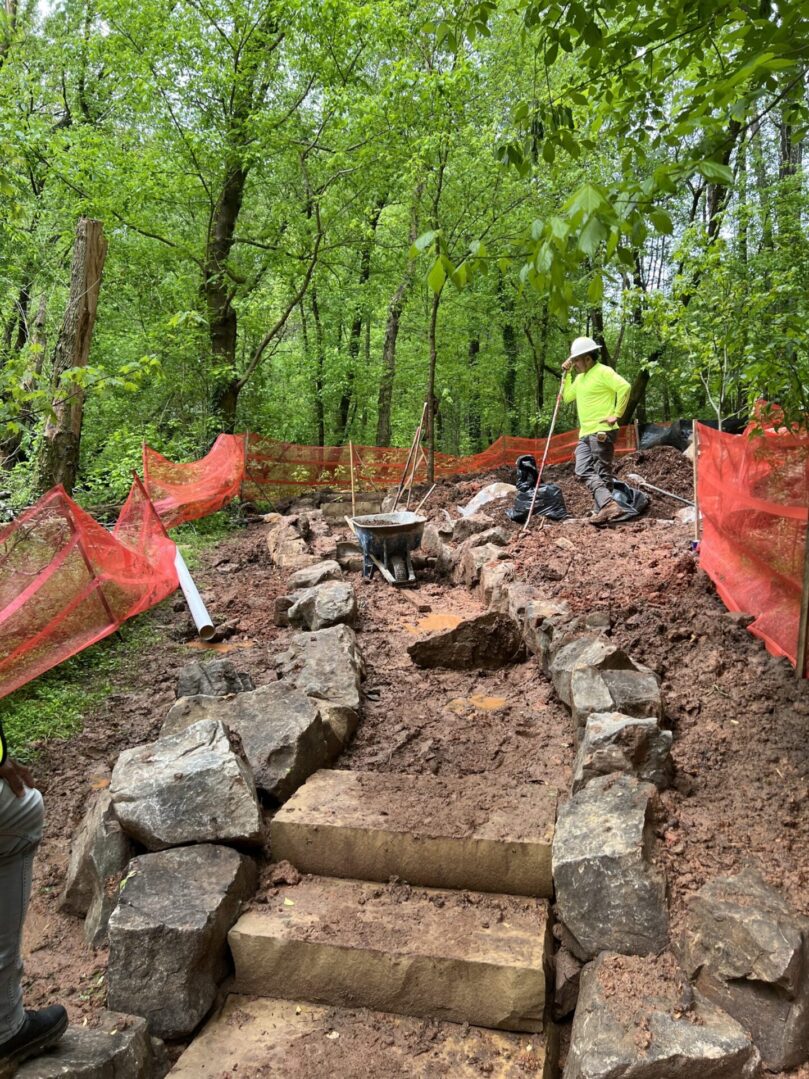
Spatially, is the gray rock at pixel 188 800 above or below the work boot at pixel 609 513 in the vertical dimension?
below

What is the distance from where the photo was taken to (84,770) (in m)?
3.68

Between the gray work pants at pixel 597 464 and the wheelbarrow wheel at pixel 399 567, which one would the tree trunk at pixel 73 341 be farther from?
the gray work pants at pixel 597 464

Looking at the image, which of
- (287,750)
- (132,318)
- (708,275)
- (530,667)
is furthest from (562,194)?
(287,750)

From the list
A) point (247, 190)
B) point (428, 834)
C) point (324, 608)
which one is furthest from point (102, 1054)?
point (247, 190)

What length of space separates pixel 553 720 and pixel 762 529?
5.42 feet

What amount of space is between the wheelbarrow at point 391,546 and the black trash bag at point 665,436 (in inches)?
295

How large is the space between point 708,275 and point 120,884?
9171 mm

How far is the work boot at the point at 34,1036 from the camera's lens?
1.95m

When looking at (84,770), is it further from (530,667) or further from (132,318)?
(132,318)

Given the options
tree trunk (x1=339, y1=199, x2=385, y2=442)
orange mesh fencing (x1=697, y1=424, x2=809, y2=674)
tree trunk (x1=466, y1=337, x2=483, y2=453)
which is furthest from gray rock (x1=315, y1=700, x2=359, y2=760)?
tree trunk (x1=466, y1=337, x2=483, y2=453)

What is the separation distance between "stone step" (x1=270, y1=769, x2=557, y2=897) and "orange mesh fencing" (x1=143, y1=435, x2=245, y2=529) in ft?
20.0

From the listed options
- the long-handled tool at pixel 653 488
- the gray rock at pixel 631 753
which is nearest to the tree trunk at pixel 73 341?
the gray rock at pixel 631 753

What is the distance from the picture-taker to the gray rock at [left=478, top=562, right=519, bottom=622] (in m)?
5.81

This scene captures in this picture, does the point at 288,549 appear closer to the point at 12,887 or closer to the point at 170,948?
the point at 170,948
